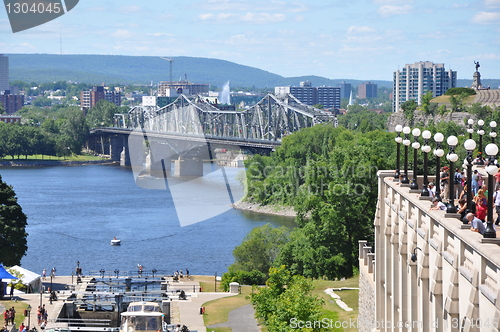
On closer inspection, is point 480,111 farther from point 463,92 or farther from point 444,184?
point 444,184

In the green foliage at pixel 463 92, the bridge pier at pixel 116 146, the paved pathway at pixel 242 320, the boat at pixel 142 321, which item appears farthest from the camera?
the bridge pier at pixel 116 146

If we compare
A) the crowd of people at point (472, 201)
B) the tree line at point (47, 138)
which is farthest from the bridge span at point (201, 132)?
the crowd of people at point (472, 201)

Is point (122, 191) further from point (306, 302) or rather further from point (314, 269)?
point (306, 302)

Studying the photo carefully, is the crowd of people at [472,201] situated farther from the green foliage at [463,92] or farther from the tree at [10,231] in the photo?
the green foliage at [463,92]

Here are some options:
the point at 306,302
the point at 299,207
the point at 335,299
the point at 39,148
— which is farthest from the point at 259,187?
the point at 39,148

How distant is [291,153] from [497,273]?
73.0 m

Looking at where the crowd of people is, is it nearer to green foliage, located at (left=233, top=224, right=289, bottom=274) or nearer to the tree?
green foliage, located at (left=233, top=224, right=289, bottom=274)

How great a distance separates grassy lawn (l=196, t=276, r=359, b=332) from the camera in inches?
930

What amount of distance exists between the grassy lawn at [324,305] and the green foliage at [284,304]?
0.51 m

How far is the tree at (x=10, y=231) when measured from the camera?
36.5 m

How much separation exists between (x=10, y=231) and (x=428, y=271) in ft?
→ 93.0

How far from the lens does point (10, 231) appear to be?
36531mm

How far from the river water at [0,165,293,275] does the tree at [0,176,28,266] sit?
21.0ft

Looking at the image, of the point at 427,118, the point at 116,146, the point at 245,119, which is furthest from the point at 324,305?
the point at 116,146
